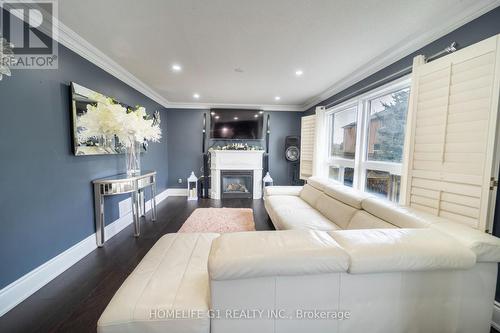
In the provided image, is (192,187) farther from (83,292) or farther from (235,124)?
(83,292)

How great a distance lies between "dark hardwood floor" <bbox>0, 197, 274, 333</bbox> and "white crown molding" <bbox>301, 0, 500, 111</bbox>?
3.64 metres

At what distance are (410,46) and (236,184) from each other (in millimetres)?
4202

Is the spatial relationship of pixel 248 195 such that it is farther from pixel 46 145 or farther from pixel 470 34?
pixel 470 34

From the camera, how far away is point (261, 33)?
6.32 feet

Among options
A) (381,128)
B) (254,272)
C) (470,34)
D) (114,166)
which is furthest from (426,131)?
(114,166)

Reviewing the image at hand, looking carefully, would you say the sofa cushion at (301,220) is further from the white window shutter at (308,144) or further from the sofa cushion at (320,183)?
the white window shutter at (308,144)

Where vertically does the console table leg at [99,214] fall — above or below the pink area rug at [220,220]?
above

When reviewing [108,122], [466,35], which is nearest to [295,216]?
[466,35]

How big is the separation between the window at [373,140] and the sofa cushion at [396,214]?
75cm

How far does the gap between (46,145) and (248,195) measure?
3.90m

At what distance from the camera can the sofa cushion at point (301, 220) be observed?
2.17 m

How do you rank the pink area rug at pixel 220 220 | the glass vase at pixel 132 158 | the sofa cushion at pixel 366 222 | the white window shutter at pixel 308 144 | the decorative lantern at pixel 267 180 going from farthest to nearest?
the decorative lantern at pixel 267 180 < the white window shutter at pixel 308 144 < the pink area rug at pixel 220 220 < the glass vase at pixel 132 158 < the sofa cushion at pixel 366 222

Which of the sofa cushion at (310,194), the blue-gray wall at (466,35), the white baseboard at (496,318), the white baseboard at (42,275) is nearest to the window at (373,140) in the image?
the blue-gray wall at (466,35)

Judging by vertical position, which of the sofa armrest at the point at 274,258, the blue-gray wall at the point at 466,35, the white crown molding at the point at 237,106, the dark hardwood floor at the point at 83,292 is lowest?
the dark hardwood floor at the point at 83,292
